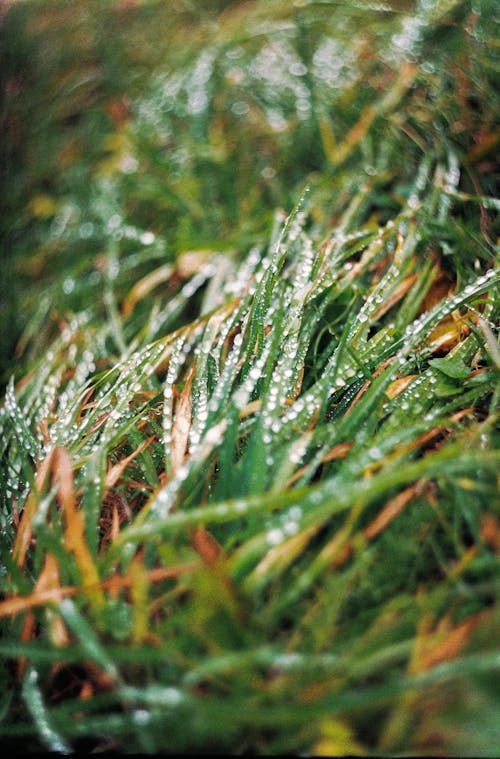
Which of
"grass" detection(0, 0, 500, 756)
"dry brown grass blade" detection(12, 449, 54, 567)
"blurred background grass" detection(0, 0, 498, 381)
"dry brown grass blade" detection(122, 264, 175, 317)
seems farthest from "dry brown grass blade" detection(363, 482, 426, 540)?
"dry brown grass blade" detection(122, 264, 175, 317)

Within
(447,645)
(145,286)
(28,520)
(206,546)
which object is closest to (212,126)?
(145,286)

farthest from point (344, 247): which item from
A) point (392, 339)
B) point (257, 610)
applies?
point (257, 610)

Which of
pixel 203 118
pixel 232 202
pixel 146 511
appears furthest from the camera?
pixel 203 118

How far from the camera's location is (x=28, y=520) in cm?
85

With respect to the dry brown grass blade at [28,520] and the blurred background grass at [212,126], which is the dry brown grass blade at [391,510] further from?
the blurred background grass at [212,126]

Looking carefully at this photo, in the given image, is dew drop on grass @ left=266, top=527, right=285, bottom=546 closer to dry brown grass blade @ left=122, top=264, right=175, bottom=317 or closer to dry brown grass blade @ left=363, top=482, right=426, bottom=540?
dry brown grass blade @ left=363, top=482, right=426, bottom=540

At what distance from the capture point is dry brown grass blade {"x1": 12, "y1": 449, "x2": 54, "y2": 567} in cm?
82

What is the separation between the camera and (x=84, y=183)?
1.93m

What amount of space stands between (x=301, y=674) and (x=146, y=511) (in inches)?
12.1

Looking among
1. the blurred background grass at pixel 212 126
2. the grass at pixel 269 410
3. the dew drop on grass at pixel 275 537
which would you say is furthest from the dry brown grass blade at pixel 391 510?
the blurred background grass at pixel 212 126

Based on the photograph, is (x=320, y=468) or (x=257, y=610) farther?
(x=320, y=468)

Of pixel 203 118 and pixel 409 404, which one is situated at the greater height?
pixel 203 118

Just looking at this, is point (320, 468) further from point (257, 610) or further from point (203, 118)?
point (203, 118)

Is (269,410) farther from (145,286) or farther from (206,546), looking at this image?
(145,286)
